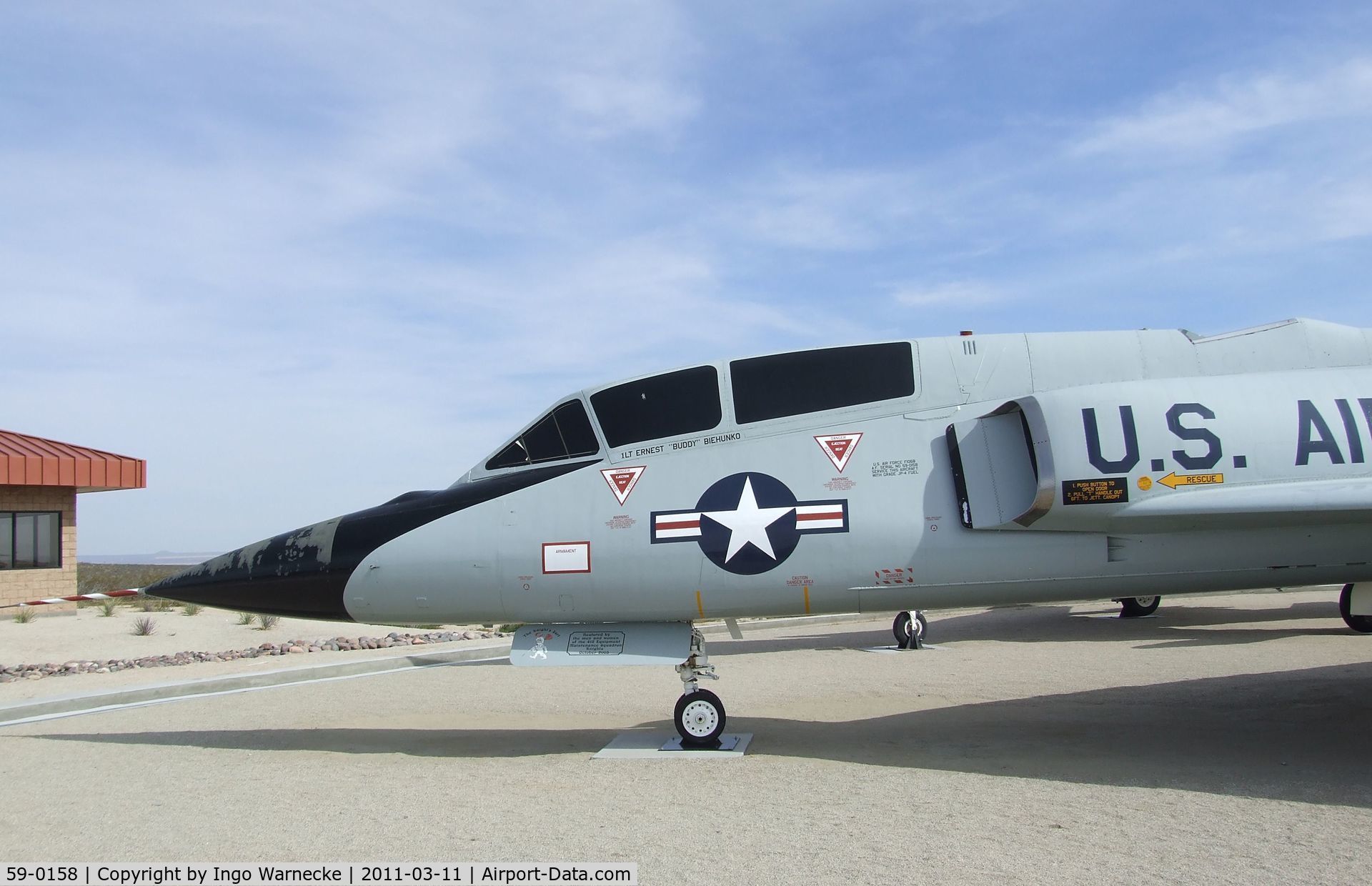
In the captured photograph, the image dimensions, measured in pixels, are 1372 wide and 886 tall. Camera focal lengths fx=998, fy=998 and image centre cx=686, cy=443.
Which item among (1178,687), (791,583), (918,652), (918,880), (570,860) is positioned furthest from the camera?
(918,652)

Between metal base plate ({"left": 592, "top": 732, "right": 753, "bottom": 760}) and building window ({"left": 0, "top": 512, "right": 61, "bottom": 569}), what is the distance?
21.3 metres

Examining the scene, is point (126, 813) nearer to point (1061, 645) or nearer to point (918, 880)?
point (918, 880)

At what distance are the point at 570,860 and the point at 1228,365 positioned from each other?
18.9ft

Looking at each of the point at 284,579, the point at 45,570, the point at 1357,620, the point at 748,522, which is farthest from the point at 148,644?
the point at 1357,620

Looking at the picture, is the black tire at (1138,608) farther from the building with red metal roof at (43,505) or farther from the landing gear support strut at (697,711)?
the building with red metal roof at (43,505)

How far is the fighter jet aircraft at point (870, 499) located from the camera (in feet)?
21.9

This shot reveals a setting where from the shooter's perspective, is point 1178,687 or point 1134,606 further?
point 1134,606

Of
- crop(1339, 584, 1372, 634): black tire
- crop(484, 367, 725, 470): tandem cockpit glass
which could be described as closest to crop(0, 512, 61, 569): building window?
crop(484, 367, 725, 470): tandem cockpit glass

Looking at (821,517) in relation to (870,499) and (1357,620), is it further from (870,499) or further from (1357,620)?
(1357,620)

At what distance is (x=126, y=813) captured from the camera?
20.3 feet

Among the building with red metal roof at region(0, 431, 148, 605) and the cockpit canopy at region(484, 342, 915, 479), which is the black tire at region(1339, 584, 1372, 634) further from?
the building with red metal roof at region(0, 431, 148, 605)

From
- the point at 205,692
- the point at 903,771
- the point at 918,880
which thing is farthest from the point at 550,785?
the point at 205,692

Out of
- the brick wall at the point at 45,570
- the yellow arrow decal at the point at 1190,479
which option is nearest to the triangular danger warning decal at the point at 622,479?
the yellow arrow decal at the point at 1190,479

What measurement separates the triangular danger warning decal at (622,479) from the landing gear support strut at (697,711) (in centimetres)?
120
